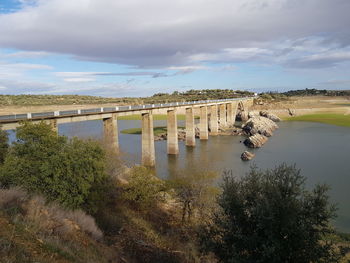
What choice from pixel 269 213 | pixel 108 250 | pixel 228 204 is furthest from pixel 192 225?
pixel 269 213

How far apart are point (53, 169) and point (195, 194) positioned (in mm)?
9209

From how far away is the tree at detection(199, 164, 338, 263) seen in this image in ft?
32.4

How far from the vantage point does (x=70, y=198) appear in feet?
51.9

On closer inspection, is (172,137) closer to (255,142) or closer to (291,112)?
(255,142)

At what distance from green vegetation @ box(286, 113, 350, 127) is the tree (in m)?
74.6

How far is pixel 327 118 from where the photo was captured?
88938 mm

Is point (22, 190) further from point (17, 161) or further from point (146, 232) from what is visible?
point (146, 232)

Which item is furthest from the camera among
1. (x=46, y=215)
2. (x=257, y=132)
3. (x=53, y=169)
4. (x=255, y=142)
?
(x=257, y=132)

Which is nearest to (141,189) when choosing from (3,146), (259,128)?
(3,146)

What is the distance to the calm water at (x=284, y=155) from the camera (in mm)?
31297

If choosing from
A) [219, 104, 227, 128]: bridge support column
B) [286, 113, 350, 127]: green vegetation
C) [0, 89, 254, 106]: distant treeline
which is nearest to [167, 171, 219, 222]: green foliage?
[219, 104, 227, 128]: bridge support column

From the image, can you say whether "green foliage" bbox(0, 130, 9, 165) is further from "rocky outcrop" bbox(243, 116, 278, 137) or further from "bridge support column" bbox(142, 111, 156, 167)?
"rocky outcrop" bbox(243, 116, 278, 137)

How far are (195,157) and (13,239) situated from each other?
123 ft

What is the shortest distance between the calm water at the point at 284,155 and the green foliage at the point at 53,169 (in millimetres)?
14615
